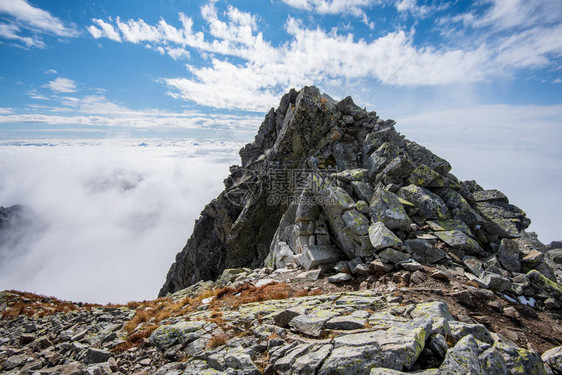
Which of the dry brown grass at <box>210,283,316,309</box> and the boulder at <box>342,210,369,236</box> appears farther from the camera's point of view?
the boulder at <box>342,210,369,236</box>

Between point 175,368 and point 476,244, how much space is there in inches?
723

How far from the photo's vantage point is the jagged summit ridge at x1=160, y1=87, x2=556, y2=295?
16828 mm

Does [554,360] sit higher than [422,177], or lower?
lower

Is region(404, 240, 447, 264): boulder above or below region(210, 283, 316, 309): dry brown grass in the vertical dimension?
above

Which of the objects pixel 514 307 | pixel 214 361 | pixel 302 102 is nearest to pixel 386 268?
pixel 514 307

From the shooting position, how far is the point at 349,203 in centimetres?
1975

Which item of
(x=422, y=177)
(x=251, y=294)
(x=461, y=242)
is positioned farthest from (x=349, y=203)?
(x=251, y=294)

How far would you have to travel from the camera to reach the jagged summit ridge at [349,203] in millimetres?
16828

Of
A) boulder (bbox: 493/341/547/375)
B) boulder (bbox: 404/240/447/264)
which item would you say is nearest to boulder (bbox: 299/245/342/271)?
boulder (bbox: 404/240/447/264)

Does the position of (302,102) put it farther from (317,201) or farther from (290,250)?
(290,250)

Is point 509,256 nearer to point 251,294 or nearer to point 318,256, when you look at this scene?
point 318,256

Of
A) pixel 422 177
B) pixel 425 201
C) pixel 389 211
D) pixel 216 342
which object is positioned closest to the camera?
pixel 216 342

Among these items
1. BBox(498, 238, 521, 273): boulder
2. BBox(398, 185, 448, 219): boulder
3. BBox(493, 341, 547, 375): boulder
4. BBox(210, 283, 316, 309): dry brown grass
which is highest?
BBox(398, 185, 448, 219): boulder

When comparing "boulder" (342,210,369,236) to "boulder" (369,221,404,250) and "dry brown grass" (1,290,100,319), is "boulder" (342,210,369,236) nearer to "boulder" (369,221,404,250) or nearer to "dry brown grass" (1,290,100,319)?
"boulder" (369,221,404,250)
